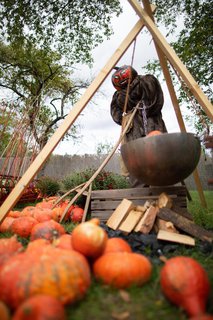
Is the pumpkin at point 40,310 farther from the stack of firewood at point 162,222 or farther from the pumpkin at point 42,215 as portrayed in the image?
the pumpkin at point 42,215

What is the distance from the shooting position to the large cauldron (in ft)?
6.13

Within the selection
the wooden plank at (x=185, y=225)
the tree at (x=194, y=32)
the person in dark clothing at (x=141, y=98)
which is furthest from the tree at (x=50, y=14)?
the wooden plank at (x=185, y=225)

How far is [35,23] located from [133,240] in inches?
257

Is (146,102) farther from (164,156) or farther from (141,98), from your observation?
(164,156)

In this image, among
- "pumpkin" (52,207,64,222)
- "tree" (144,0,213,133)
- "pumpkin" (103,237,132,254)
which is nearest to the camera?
"pumpkin" (103,237,132,254)

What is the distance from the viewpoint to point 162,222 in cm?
218

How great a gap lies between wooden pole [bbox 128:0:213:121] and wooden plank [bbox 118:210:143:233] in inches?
45.3

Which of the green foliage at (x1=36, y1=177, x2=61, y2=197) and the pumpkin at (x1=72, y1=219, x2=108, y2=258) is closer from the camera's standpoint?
the pumpkin at (x1=72, y1=219, x2=108, y2=258)

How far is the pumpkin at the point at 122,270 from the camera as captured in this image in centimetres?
127

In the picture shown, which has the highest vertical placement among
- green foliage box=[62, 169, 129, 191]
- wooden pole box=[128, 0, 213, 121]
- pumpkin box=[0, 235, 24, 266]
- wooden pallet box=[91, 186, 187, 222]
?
wooden pole box=[128, 0, 213, 121]

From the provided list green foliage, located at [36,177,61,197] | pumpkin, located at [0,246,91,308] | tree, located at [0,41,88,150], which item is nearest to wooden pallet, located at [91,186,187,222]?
pumpkin, located at [0,246,91,308]

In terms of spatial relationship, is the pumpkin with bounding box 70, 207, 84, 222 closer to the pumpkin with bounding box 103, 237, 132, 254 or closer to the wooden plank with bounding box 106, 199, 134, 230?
the wooden plank with bounding box 106, 199, 134, 230

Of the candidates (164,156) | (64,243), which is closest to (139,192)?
(164,156)

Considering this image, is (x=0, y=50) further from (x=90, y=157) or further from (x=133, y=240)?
(x=133, y=240)
